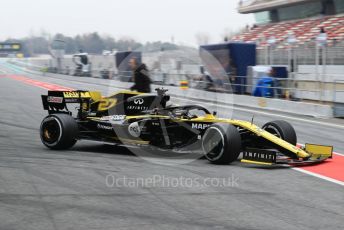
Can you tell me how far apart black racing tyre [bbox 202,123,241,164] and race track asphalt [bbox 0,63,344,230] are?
20 cm

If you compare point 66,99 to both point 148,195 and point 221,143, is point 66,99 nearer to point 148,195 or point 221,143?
point 221,143

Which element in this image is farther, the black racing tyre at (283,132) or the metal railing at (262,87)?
the metal railing at (262,87)

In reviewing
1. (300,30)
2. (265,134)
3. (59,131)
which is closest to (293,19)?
(300,30)

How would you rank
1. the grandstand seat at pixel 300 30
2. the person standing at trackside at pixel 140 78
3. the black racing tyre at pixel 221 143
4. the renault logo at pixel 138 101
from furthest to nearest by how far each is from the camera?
the grandstand seat at pixel 300 30, the person standing at trackside at pixel 140 78, the renault logo at pixel 138 101, the black racing tyre at pixel 221 143

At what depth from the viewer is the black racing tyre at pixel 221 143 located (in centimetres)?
770

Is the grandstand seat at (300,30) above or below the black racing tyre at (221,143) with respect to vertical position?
above

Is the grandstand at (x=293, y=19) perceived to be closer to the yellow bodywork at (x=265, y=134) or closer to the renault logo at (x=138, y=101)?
the renault logo at (x=138, y=101)

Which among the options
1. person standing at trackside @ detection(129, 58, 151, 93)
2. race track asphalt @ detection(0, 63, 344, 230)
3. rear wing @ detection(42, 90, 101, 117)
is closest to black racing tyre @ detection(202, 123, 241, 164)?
race track asphalt @ detection(0, 63, 344, 230)

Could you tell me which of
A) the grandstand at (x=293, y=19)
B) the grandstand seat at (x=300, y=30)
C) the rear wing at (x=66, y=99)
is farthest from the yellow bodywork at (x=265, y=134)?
the grandstand at (x=293, y=19)

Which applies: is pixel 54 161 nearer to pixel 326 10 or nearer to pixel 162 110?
pixel 162 110

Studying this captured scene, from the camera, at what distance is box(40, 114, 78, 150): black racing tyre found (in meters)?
9.38

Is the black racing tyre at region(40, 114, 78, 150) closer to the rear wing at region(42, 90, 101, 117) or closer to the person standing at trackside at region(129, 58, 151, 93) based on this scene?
the rear wing at region(42, 90, 101, 117)

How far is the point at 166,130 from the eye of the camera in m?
8.67

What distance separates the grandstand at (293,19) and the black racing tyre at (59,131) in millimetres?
22957
